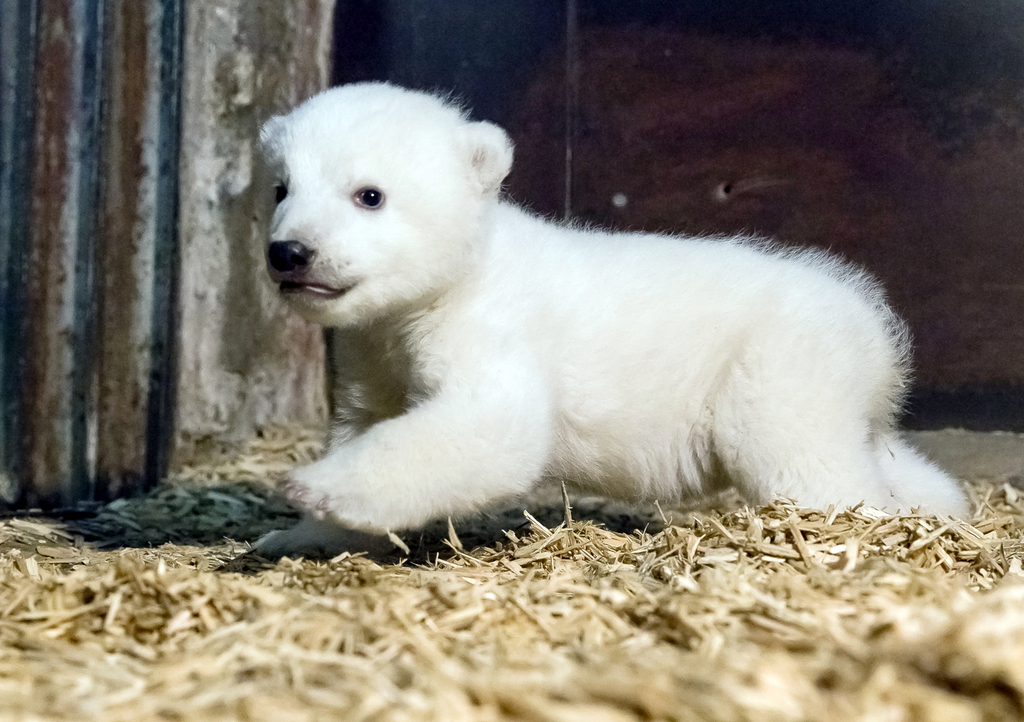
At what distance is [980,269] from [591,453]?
2.92 meters

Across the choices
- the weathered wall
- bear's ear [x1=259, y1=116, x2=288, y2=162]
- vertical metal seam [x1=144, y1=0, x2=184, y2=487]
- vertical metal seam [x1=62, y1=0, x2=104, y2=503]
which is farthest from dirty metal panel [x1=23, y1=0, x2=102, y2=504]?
bear's ear [x1=259, y1=116, x2=288, y2=162]

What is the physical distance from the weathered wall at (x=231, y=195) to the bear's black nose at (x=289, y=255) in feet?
9.35

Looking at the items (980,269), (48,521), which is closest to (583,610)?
(48,521)

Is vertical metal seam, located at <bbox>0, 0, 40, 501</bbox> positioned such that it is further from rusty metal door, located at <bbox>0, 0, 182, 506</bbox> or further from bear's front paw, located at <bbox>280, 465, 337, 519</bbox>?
bear's front paw, located at <bbox>280, 465, 337, 519</bbox>

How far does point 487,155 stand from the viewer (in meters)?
4.06

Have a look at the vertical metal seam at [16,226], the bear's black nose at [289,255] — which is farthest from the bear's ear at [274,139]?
the vertical metal seam at [16,226]

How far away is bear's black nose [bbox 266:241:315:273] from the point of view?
3.55m

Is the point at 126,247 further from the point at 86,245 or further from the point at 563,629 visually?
the point at 563,629

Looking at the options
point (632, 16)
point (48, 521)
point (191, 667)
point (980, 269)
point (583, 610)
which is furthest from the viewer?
point (632, 16)

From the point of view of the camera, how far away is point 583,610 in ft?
9.00

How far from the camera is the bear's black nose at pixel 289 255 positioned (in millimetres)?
3555

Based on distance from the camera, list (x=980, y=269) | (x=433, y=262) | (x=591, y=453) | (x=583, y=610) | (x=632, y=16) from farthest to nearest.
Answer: (x=632, y=16) < (x=980, y=269) < (x=591, y=453) < (x=433, y=262) < (x=583, y=610)

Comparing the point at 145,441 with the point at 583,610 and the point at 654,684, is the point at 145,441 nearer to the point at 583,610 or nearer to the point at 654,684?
the point at 583,610

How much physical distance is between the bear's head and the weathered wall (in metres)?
2.47
